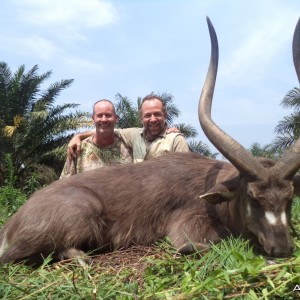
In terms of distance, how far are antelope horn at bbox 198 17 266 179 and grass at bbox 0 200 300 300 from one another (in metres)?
0.69

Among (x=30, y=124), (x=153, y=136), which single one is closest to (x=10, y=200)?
(x=153, y=136)

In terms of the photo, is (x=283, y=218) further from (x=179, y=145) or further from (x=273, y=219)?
(x=179, y=145)

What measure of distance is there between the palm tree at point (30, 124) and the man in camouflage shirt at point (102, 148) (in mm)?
12817

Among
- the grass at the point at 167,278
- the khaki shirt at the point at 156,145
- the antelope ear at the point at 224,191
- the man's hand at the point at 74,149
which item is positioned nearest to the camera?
the grass at the point at 167,278

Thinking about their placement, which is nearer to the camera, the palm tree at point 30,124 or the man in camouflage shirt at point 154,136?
the man in camouflage shirt at point 154,136

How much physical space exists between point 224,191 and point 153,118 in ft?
8.92

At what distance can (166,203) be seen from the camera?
5262mm

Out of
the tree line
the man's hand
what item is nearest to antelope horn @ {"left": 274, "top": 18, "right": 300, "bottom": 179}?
the man's hand

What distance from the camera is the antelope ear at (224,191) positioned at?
15.1 ft

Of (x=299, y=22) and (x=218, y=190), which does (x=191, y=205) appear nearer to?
(x=218, y=190)

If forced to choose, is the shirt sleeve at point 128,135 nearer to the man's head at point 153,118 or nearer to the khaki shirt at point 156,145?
the khaki shirt at point 156,145

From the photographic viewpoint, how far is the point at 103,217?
5.15 meters

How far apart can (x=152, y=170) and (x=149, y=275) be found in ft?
6.40

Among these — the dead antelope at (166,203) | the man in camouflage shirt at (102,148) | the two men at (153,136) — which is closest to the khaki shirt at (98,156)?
the man in camouflage shirt at (102,148)
